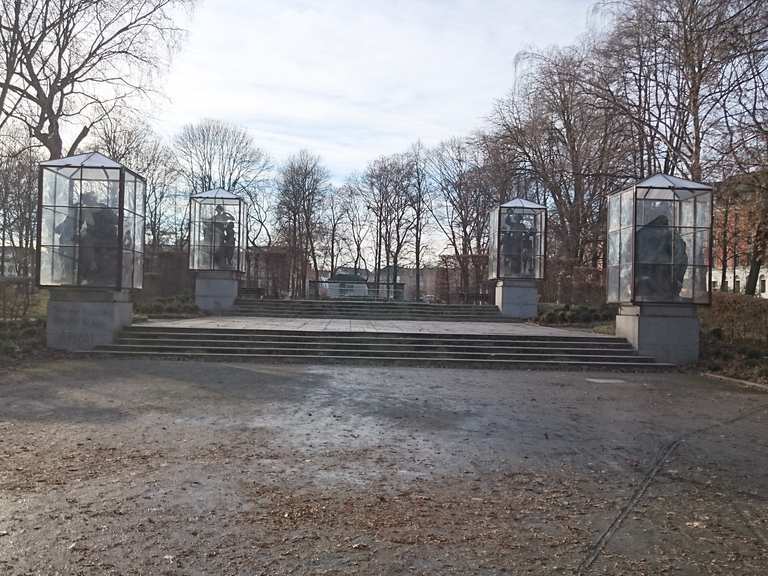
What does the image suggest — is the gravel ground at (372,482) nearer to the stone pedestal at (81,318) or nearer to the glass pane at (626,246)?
the stone pedestal at (81,318)

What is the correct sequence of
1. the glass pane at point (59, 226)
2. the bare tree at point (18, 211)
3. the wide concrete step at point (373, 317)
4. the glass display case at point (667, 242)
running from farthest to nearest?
the bare tree at point (18, 211) → the wide concrete step at point (373, 317) → the glass display case at point (667, 242) → the glass pane at point (59, 226)

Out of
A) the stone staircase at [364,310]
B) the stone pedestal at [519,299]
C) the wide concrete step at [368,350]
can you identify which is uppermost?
the stone pedestal at [519,299]

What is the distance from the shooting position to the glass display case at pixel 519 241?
2642 centimetres

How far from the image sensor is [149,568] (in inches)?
152

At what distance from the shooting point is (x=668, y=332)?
1645cm

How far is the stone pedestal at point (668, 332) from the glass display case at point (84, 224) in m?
13.2

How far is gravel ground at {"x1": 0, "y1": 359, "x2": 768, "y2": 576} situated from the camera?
165 inches

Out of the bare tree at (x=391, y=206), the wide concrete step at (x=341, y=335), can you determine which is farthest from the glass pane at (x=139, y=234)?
the bare tree at (x=391, y=206)

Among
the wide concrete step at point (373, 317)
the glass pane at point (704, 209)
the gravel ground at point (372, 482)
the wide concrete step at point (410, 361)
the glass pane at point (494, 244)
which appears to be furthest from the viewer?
the glass pane at point (494, 244)

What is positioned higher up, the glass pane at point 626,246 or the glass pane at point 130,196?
the glass pane at point 130,196

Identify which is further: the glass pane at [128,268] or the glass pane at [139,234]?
the glass pane at [139,234]

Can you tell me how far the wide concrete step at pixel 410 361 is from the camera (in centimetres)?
1520

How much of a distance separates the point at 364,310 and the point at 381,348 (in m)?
10.1

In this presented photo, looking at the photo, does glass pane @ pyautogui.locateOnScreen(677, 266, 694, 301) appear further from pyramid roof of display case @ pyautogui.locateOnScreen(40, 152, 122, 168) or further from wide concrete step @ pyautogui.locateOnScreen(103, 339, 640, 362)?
pyramid roof of display case @ pyautogui.locateOnScreen(40, 152, 122, 168)
